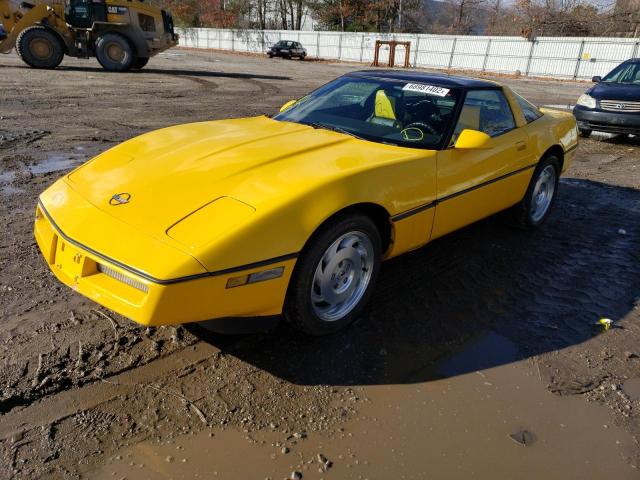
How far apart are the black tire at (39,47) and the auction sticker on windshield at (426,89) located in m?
16.1

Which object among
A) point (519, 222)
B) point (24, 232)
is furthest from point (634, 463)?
point (24, 232)

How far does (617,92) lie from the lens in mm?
9492

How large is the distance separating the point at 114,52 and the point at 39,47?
2172mm

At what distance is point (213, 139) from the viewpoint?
3.42 m

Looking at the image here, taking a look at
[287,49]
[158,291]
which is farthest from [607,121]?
[287,49]

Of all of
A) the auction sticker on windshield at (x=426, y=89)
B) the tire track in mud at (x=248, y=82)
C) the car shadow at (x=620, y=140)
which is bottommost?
the tire track in mud at (x=248, y=82)

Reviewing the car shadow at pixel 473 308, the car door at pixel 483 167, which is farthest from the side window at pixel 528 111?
the car shadow at pixel 473 308

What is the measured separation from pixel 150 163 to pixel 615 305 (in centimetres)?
318

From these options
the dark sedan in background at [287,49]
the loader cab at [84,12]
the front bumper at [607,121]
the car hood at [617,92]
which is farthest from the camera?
the dark sedan in background at [287,49]

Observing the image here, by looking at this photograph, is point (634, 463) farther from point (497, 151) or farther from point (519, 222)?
point (519, 222)

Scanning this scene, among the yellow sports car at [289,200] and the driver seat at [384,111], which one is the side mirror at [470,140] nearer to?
the yellow sports car at [289,200]

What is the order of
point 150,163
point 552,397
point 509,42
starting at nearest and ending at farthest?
1. point 552,397
2. point 150,163
3. point 509,42

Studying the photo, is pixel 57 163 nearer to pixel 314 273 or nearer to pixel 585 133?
pixel 314 273

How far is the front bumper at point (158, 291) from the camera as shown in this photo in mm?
2252
